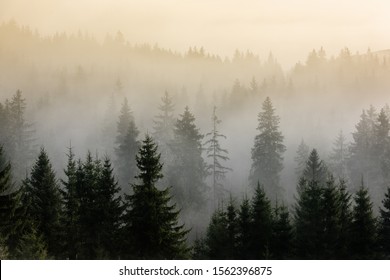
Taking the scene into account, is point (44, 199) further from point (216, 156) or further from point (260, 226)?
point (260, 226)

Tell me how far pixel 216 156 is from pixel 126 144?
9.75ft

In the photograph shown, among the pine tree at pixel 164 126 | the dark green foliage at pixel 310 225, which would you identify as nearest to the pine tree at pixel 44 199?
the pine tree at pixel 164 126

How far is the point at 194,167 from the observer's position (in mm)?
20688

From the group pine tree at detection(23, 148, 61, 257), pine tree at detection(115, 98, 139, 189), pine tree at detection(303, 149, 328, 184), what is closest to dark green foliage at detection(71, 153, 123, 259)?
pine tree at detection(115, 98, 139, 189)

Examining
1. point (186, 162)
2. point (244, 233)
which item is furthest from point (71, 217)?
point (244, 233)

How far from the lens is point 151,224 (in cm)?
1834

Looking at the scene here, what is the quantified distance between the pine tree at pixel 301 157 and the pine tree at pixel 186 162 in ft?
10.9

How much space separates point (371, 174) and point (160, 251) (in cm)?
823

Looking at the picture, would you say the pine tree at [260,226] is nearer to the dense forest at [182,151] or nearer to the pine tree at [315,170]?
the dense forest at [182,151]

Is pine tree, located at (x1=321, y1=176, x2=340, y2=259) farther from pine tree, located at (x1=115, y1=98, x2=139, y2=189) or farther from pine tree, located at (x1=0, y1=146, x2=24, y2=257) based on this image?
pine tree, located at (x1=0, y1=146, x2=24, y2=257)

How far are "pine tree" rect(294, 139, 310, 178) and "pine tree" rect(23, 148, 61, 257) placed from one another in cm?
810

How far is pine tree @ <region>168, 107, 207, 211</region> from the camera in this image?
2041cm

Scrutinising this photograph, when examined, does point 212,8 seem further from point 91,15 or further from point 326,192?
point 326,192

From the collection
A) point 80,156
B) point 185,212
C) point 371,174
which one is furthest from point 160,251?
point 371,174
